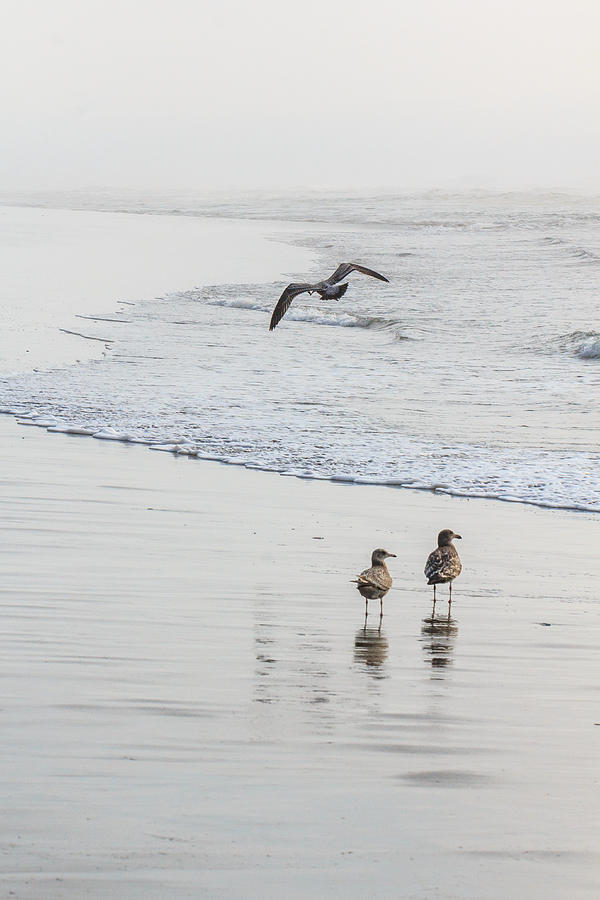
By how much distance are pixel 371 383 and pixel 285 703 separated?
12.0m

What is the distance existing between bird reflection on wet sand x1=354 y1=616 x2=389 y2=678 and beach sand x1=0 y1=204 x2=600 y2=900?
21 millimetres

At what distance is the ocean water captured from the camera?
11.0 metres

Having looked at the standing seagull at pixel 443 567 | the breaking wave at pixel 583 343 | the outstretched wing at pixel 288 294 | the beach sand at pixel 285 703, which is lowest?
the beach sand at pixel 285 703

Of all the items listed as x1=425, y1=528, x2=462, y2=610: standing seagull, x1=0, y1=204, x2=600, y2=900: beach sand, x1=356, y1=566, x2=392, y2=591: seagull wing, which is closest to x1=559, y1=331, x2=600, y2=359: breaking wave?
x1=0, y1=204, x2=600, y2=900: beach sand

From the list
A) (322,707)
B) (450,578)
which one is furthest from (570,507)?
(322,707)

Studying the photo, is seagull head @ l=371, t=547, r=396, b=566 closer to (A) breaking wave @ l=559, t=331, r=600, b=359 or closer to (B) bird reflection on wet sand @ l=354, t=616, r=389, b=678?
(B) bird reflection on wet sand @ l=354, t=616, r=389, b=678

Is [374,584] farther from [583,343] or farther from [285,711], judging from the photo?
[583,343]

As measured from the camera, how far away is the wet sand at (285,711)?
3230mm

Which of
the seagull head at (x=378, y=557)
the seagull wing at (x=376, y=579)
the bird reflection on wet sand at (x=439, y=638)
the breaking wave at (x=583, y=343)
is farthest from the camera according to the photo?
the breaking wave at (x=583, y=343)

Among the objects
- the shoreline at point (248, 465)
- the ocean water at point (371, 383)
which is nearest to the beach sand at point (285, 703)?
the shoreline at point (248, 465)

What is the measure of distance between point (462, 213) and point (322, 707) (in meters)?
82.2

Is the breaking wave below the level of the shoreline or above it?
above

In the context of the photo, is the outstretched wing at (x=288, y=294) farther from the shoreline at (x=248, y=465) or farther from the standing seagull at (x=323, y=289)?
the shoreline at (x=248, y=465)

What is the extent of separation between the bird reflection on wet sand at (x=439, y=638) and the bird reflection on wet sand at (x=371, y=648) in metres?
0.20
